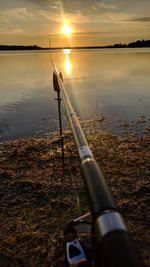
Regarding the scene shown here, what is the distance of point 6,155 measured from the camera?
444 inches

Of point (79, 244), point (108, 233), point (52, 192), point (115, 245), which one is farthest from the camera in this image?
point (52, 192)

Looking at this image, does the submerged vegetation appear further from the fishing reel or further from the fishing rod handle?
the fishing rod handle

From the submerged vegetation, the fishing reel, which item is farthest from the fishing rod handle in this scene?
the submerged vegetation

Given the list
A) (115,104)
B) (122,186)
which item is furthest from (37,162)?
(115,104)

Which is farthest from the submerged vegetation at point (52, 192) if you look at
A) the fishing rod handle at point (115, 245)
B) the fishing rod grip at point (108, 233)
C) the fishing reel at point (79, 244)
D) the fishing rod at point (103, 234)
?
the fishing rod handle at point (115, 245)

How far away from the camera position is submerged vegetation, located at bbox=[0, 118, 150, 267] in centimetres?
564

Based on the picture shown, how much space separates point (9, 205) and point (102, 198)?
6382mm

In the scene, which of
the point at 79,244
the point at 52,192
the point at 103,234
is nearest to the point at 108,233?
the point at 103,234

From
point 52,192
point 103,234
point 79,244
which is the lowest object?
point 52,192

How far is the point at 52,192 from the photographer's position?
7918mm

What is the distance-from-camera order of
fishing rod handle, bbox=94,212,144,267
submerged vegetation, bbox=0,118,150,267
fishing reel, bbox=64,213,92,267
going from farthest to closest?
1. submerged vegetation, bbox=0,118,150,267
2. fishing reel, bbox=64,213,92,267
3. fishing rod handle, bbox=94,212,144,267

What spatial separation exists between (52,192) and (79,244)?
567cm

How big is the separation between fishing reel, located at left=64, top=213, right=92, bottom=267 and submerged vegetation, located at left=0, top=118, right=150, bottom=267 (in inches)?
A: 118

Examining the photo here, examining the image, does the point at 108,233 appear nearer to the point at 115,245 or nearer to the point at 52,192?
the point at 115,245
